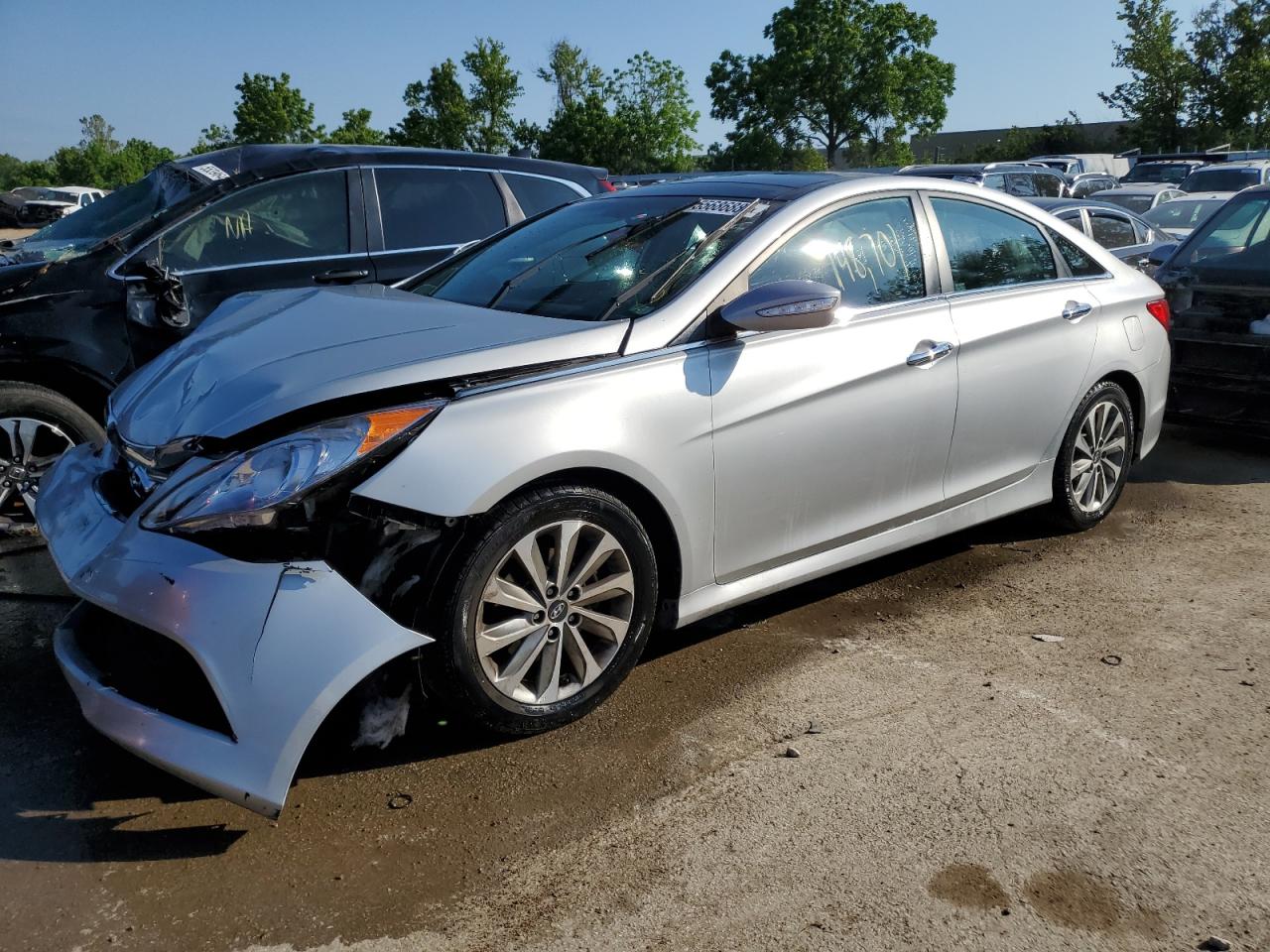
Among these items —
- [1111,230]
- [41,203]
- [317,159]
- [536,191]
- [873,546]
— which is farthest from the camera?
[41,203]

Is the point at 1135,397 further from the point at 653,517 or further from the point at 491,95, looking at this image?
the point at 491,95

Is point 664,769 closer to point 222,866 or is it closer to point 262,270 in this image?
point 222,866

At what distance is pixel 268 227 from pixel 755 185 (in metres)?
2.78

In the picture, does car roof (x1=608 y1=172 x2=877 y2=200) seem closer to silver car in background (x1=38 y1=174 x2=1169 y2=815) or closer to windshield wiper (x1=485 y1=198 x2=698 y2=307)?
silver car in background (x1=38 y1=174 x2=1169 y2=815)

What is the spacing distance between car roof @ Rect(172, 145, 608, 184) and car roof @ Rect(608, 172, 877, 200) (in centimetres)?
203

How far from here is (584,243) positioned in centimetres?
396

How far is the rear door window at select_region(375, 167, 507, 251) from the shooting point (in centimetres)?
578

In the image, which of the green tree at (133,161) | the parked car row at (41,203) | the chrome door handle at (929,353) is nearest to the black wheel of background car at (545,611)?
the chrome door handle at (929,353)

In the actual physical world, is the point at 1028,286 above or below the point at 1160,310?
above

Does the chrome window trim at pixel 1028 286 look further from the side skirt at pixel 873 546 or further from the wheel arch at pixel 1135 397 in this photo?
the side skirt at pixel 873 546

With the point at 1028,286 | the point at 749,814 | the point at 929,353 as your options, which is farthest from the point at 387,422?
the point at 1028,286

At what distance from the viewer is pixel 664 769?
2.99 meters

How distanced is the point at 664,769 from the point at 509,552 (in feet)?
2.53

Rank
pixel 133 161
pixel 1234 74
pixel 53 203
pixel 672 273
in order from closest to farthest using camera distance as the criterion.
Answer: pixel 672 273, pixel 53 203, pixel 1234 74, pixel 133 161
